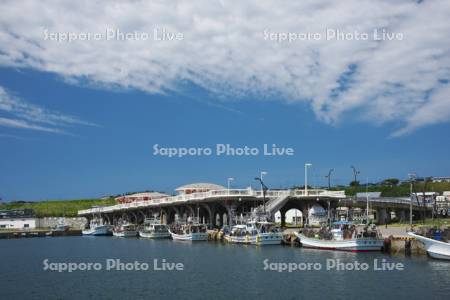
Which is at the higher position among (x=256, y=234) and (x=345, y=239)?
(x=345, y=239)

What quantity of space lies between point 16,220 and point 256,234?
352 feet

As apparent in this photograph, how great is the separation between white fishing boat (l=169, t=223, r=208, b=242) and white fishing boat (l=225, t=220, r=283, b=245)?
676cm

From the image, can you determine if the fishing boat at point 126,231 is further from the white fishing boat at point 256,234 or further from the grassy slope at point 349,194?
the grassy slope at point 349,194

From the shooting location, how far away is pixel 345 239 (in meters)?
61.0

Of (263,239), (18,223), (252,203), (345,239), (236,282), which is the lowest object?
(18,223)

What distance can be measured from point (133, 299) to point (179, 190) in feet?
305

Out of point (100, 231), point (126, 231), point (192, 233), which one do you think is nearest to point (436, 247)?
point (192, 233)

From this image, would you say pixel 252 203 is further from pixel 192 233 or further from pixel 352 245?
pixel 352 245

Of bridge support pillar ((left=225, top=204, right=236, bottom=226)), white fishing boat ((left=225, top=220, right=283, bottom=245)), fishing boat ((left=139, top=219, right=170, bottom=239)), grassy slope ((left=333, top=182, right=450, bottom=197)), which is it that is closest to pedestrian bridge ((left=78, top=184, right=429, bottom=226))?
bridge support pillar ((left=225, top=204, right=236, bottom=226))

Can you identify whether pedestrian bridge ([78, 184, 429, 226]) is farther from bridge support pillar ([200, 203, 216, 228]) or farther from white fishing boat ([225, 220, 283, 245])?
white fishing boat ([225, 220, 283, 245])

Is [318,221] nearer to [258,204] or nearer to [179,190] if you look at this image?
[258,204]

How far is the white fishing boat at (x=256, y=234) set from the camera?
7181 cm

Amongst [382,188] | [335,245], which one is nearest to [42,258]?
[335,245]

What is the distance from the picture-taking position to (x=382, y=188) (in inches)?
6550
